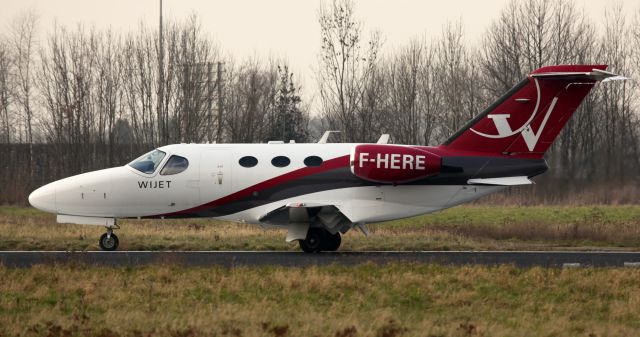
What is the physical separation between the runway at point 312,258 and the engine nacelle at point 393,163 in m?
1.71

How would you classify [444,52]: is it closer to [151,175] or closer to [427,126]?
[427,126]

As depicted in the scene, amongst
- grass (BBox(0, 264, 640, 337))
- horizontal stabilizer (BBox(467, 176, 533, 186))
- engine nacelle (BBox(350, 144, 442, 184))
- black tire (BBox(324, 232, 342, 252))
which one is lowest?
grass (BBox(0, 264, 640, 337))

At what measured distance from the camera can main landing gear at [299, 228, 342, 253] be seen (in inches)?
958

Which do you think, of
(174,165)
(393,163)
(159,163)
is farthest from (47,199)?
(393,163)

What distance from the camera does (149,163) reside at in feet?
82.1

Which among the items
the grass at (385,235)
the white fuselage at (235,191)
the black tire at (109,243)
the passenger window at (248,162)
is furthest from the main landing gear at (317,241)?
the black tire at (109,243)

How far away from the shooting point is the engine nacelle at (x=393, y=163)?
2364cm

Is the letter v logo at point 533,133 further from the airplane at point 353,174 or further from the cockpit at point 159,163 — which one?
the cockpit at point 159,163

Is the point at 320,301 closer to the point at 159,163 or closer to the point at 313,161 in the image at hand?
the point at 313,161

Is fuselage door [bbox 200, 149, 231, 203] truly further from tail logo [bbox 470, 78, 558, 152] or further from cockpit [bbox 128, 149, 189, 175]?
tail logo [bbox 470, 78, 558, 152]

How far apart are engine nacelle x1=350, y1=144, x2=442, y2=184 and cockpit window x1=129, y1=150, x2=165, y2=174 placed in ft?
14.6

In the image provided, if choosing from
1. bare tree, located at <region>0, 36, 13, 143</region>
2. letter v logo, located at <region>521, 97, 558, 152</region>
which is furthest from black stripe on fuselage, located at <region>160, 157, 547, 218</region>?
bare tree, located at <region>0, 36, 13, 143</region>

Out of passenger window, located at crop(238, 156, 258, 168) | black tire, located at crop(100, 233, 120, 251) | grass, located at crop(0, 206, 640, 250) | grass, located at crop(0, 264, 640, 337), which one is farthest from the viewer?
grass, located at crop(0, 206, 640, 250)

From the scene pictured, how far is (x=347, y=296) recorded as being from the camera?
16516mm
